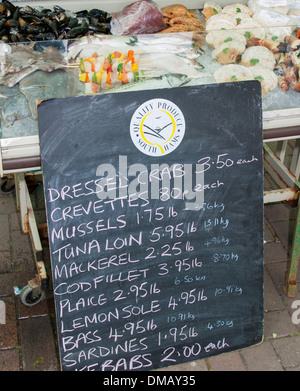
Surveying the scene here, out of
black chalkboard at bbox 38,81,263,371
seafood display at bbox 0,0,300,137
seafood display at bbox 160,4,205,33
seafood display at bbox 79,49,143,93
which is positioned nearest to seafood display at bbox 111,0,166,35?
seafood display at bbox 160,4,205,33

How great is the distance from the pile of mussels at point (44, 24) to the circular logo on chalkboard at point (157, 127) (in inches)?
69.4

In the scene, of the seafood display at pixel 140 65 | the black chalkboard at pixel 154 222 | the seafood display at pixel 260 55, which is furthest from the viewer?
the seafood display at pixel 260 55

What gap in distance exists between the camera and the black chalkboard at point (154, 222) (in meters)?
2.19

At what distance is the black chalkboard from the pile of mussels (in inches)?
69.8

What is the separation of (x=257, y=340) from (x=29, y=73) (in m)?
1.92

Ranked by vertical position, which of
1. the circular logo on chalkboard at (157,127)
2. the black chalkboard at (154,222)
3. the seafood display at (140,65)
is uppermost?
the seafood display at (140,65)

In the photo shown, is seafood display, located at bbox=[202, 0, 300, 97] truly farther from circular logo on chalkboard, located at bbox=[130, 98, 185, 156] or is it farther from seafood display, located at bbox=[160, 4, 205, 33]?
seafood display, located at bbox=[160, 4, 205, 33]

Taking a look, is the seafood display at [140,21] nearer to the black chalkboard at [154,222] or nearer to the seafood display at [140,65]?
the seafood display at [140,65]

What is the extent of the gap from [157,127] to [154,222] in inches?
18.6

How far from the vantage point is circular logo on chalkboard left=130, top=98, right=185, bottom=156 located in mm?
2195

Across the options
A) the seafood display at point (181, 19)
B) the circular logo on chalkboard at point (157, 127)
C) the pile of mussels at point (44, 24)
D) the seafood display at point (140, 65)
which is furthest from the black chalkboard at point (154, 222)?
the pile of mussels at point (44, 24)

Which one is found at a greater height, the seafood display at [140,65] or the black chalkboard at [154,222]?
the seafood display at [140,65]

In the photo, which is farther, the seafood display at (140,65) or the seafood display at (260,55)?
the seafood display at (260,55)

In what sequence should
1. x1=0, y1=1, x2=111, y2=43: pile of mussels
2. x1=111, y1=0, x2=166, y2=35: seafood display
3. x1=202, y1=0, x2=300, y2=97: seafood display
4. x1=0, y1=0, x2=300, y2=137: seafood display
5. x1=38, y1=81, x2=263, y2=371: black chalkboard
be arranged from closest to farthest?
x1=38, y1=81, x2=263, y2=371: black chalkboard → x1=0, y1=0, x2=300, y2=137: seafood display → x1=202, y1=0, x2=300, y2=97: seafood display → x1=0, y1=1, x2=111, y2=43: pile of mussels → x1=111, y1=0, x2=166, y2=35: seafood display
